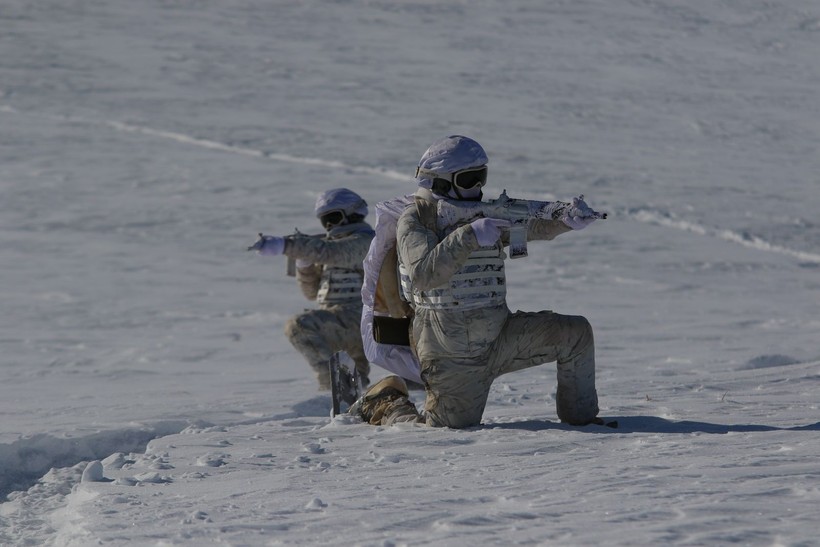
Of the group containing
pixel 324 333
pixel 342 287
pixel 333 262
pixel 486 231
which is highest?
pixel 486 231

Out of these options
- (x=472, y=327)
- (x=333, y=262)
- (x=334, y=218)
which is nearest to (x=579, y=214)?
(x=472, y=327)

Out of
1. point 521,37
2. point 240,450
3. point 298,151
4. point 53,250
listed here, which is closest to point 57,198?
point 53,250

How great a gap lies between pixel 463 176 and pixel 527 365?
3.13 ft

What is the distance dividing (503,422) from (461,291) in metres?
0.83

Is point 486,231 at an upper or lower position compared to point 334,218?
upper

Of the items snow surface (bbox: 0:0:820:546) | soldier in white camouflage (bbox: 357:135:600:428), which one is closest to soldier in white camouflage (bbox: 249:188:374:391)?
snow surface (bbox: 0:0:820:546)

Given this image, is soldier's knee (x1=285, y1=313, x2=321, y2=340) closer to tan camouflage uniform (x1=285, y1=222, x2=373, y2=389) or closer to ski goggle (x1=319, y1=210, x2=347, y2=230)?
tan camouflage uniform (x1=285, y1=222, x2=373, y2=389)

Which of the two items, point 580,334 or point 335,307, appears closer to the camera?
point 580,334

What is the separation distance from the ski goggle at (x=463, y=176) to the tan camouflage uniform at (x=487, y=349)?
0.10 meters

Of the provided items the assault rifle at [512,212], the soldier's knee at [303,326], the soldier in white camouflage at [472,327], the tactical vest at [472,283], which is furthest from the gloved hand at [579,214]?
the soldier's knee at [303,326]

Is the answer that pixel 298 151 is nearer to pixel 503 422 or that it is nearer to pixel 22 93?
pixel 22 93

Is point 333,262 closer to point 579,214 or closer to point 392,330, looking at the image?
point 392,330

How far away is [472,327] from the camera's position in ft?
19.8

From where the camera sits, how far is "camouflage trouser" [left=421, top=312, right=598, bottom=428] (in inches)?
238
